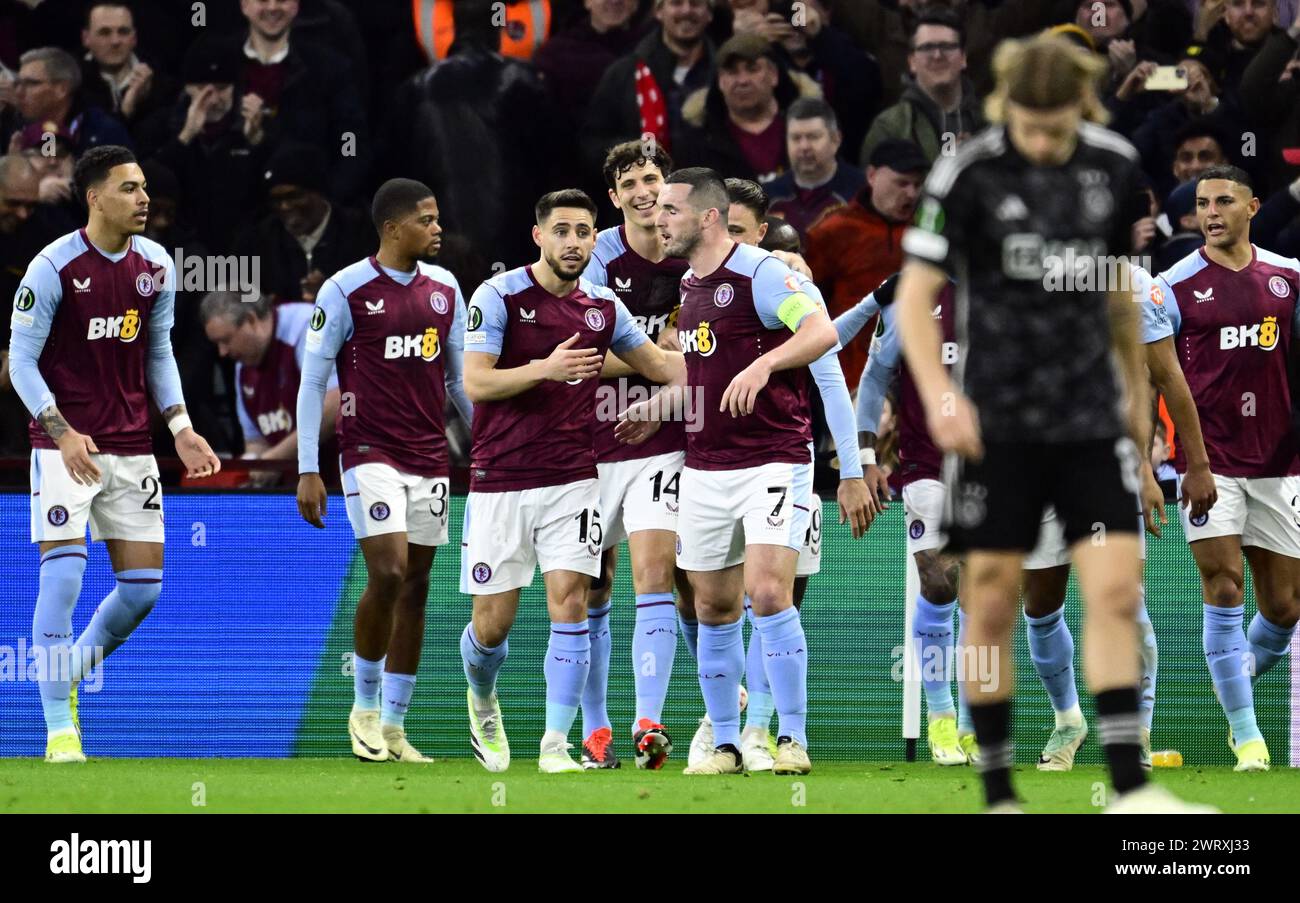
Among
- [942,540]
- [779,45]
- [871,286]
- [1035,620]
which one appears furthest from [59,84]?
[942,540]

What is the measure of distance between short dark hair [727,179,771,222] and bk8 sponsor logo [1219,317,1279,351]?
2.09 m

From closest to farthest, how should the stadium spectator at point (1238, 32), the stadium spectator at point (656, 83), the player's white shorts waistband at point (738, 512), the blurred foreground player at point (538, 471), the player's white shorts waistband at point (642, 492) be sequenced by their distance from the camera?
the player's white shorts waistband at point (738, 512)
the blurred foreground player at point (538, 471)
the player's white shorts waistband at point (642, 492)
the stadium spectator at point (656, 83)
the stadium spectator at point (1238, 32)

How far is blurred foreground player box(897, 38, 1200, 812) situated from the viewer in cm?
527

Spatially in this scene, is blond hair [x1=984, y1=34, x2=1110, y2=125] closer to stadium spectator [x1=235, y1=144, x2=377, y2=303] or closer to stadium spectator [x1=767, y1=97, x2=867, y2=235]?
stadium spectator [x1=767, y1=97, x2=867, y2=235]

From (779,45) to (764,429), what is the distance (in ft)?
16.3

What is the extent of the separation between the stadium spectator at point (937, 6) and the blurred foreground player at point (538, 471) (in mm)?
4811

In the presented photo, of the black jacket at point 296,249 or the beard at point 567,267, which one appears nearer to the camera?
the beard at point 567,267

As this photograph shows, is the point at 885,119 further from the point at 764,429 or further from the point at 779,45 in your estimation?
the point at 764,429

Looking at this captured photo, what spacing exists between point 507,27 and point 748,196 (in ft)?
13.4

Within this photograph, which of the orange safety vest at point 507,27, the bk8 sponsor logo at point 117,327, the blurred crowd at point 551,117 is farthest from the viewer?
the orange safety vest at point 507,27

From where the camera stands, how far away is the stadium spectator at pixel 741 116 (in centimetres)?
1191

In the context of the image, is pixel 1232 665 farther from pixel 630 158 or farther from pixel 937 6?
pixel 937 6

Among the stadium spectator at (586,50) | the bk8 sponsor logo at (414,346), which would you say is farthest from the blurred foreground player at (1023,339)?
the stadium spectator at (586,50)

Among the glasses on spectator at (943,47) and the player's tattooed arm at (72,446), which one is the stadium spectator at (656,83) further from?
the player's tattooed arm at (72,446)
